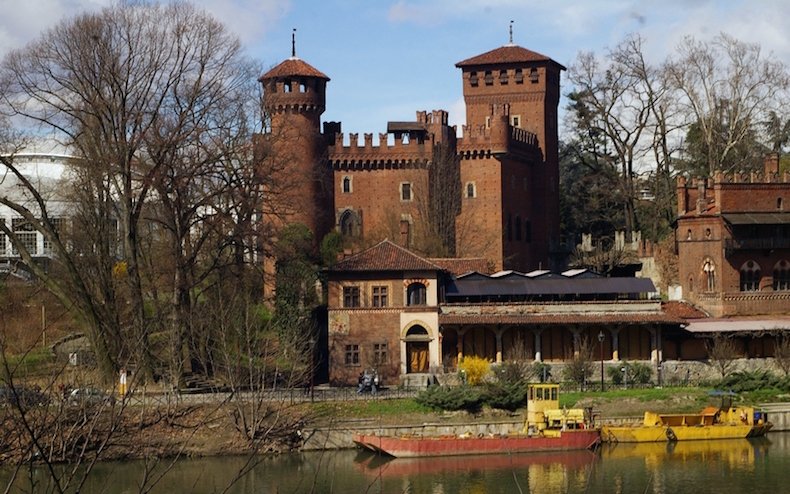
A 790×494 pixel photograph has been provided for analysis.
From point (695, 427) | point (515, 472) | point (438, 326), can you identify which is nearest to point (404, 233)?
point (438, 326)

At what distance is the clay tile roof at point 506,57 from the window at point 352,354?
27085mm

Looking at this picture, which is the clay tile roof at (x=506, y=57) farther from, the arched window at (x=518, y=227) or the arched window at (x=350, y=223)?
the arched window at (x=350, y=223)

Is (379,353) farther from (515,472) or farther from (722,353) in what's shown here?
(515,472)

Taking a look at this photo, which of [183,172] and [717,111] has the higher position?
[717,111]

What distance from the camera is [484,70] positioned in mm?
71375

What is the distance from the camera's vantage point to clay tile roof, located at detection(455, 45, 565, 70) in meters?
70.8

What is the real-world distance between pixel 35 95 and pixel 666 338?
2575 cm

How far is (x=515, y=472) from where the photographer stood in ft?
111

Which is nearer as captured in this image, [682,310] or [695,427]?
[695,427]

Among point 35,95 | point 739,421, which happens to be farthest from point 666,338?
point 35,95

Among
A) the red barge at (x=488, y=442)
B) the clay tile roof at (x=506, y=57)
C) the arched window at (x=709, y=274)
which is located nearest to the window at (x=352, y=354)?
the red barge at (x=488, y=442)

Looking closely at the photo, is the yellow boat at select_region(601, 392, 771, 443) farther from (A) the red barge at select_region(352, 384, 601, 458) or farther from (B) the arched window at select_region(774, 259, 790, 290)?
(B) the arched window at select_region(774, 259, 790, 290)

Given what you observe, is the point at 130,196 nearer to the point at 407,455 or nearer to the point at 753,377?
the point at 407,455

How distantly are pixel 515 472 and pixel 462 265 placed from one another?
21055 mm
